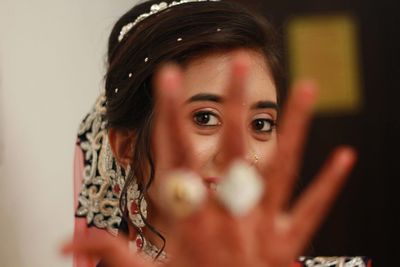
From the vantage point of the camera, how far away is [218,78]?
1.02 m

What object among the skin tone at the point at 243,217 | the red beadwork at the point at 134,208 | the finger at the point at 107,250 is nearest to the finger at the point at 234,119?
the skin tone at the point at 243,217

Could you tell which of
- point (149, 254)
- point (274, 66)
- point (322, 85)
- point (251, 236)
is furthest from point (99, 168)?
point (322, 85)

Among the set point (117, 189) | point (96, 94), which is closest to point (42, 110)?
point (96, 94)

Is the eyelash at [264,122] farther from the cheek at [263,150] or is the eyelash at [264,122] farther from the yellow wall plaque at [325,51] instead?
the yellow wall plaque at [325,51]

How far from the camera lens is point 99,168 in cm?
128

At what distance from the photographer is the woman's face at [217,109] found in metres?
1.00

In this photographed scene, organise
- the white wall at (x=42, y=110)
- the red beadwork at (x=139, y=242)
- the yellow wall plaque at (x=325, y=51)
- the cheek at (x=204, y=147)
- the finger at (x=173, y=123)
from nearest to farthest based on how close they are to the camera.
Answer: the finger at (x=173, y=123)
the cheek at (x=204, y=147)
the red beadwork at (x=139, y=242)
the white wall at (x=42, y=110)
the yellow wall plaque at (x=325, y=51)

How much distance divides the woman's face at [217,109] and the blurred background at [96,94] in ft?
1.16

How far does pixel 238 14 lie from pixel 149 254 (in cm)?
39

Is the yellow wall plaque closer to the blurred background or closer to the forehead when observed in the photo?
the blurred background

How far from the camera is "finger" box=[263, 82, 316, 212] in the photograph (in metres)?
0.55

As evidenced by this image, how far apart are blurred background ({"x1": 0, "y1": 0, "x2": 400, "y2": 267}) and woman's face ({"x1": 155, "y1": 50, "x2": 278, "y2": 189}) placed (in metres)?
0.35

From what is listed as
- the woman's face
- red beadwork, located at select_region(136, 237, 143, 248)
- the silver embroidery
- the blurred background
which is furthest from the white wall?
the woman's face

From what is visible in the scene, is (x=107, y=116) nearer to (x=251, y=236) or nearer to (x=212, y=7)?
(x=212, y=7)
